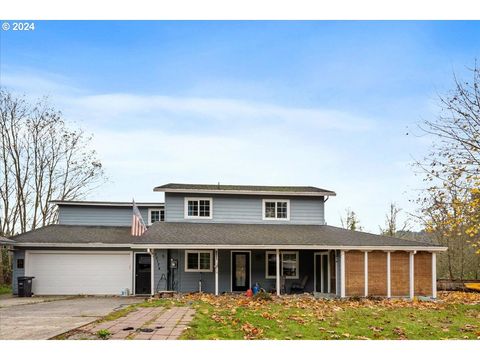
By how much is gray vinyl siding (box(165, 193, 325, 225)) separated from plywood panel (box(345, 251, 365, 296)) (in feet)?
14.7

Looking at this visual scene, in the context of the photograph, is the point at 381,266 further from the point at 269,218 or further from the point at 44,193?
the point at 44,193

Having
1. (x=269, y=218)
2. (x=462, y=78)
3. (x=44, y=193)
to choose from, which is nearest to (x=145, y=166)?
(x=269, y=218)

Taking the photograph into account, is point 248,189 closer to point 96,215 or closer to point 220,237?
point 220,237

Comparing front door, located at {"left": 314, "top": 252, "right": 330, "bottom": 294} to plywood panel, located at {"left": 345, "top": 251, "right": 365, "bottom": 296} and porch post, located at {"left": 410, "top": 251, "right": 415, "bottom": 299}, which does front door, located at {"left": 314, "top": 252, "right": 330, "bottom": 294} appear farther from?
porch post, located at {"left": 410, "top": 251, "right": 415, "bottom": 299}

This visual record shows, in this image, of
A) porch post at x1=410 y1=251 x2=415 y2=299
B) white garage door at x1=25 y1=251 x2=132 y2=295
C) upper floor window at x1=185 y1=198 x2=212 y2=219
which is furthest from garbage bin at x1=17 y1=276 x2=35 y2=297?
porch post at x1=410 y1=251 x2=415 y2=299

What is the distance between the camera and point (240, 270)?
900 inches

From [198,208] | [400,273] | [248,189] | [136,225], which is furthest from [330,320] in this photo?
[248,189]

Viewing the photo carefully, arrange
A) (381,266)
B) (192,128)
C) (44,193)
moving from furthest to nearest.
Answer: (44,193) < (192,128) < (381,266)

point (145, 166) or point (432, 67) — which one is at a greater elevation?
point (432, 67)

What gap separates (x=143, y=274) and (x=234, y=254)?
4.44 m

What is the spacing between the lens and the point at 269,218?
24.5 m

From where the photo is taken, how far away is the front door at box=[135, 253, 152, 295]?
78.3ft
